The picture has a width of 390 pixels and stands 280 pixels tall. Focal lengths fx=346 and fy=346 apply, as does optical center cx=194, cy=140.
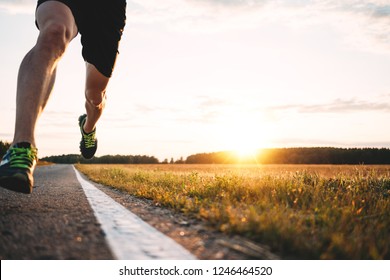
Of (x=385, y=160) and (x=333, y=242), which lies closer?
(x=333, y=242)

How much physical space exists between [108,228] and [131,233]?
0.15m

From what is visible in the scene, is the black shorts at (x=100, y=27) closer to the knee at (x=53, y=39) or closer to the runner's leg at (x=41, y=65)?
the runner's leg at (x=41, y=65)

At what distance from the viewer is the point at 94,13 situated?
Answer: 3111mm

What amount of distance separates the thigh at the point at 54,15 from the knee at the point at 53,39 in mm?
36

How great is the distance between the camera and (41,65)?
2451mm

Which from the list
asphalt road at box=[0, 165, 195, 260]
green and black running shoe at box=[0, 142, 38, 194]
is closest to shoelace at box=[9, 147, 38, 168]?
green and black running shoe at box=[0, 142, 38, 194]

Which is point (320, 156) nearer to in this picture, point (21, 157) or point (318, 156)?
point (318, 156)

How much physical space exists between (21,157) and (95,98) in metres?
2.37

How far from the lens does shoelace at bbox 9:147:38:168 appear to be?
2.16 m

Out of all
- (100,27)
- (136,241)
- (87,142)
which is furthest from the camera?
(87,142)

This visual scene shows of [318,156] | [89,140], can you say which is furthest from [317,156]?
[89,140]
